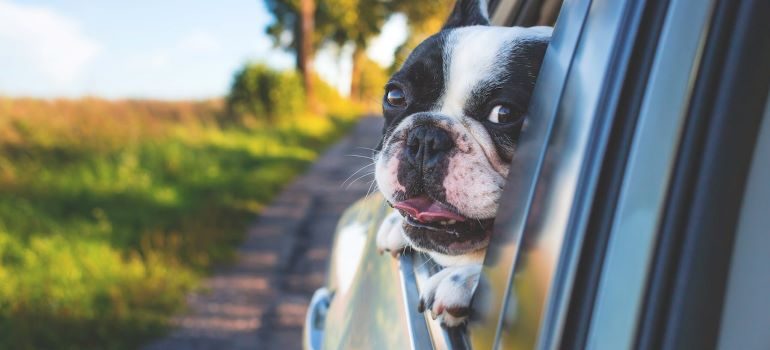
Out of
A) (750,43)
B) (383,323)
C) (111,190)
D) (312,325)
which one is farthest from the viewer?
(111,190)

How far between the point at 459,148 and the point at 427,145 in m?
0.08

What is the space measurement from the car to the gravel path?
3651 mm

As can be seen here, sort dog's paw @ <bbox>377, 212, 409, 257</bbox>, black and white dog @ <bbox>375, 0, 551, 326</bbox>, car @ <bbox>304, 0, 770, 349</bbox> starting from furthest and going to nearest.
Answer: dog's paw @ <bbox>377, 212, 409, 257</bbox>
black and white dog @ <bbox>375, 0, 551, 326</bbox>
car @ <bbox>304, 0, 770, 349</bbox>

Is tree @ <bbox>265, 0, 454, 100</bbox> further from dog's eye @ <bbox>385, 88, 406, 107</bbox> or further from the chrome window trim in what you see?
the chrome window trim

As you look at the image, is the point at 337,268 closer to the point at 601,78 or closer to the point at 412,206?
the point at 412,206

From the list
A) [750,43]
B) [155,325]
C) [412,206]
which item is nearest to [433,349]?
[412,206]

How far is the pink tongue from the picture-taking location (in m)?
1.55

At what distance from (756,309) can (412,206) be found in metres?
0.91

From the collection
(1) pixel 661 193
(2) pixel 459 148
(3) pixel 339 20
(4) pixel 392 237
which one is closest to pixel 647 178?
(1) pixel 661 193

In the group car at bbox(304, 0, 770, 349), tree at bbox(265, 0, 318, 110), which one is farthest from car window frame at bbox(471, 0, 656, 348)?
tree at bbox(265, 0, 318, 110)

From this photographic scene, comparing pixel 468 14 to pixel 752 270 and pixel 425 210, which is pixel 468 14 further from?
pixel 752 270

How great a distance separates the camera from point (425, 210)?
1582 millimetres

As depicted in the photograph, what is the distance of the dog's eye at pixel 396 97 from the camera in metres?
1.91

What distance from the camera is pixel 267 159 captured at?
Answer: 11055 mm
